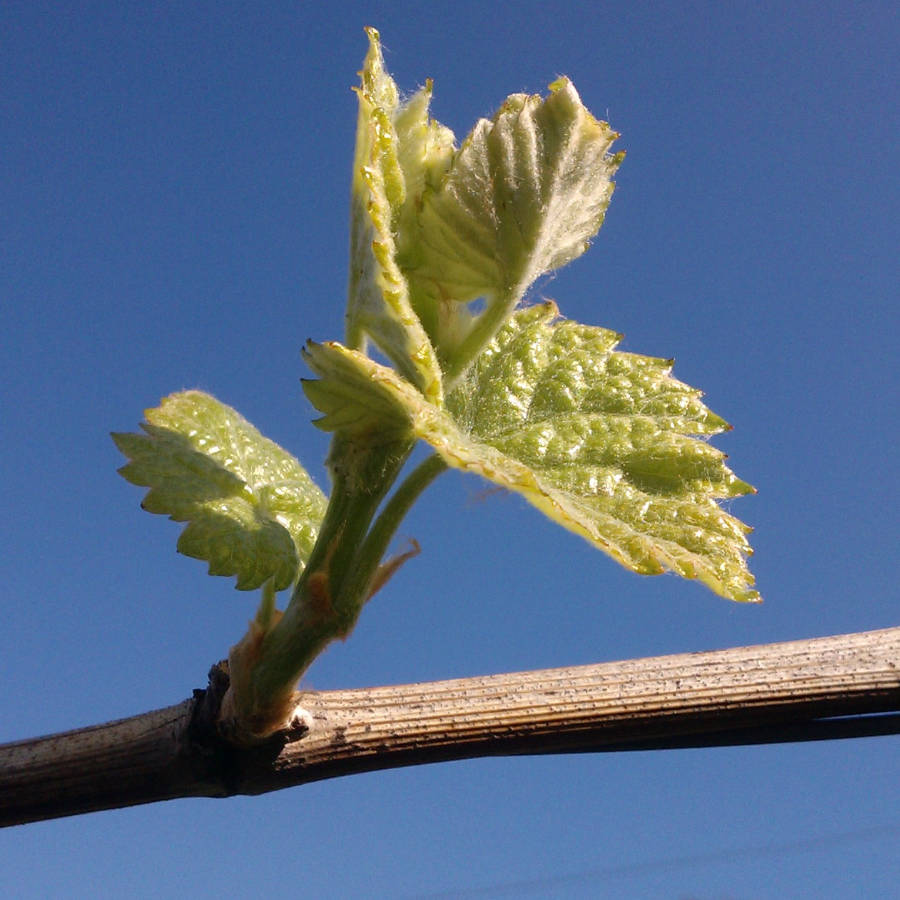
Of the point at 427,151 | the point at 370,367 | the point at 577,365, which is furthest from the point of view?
the point at 577,365

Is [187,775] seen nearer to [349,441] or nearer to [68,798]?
[68,798]

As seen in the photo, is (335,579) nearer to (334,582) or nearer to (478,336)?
(334,582)

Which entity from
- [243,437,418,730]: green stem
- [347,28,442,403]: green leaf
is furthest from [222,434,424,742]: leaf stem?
[347,28,442,403]: green leaf

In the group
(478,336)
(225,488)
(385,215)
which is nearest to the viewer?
(385,215)

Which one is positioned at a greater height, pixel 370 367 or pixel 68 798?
pixel 370 367

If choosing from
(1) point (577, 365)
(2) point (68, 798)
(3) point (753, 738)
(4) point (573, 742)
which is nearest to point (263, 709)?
(2) point (68, 798)

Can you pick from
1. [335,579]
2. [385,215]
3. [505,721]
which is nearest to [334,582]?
[335,579]

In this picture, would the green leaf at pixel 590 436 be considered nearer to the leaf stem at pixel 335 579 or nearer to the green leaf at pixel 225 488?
the leaf stem at pixel 335 579

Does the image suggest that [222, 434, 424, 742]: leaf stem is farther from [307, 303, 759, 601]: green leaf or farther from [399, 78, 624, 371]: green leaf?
[399, 78, 624, 371]: green leaf
